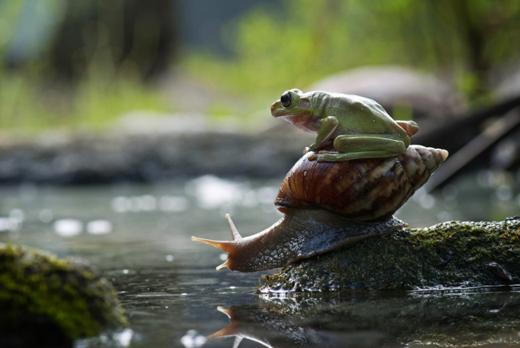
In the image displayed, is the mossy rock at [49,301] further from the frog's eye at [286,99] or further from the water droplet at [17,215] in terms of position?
the water droplet at [17,215]

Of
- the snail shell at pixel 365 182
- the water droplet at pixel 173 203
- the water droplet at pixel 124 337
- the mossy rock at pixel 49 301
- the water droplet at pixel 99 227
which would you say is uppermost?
the water droplet at pixel 173 203

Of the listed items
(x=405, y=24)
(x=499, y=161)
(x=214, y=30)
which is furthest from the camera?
(x=214, y=30)

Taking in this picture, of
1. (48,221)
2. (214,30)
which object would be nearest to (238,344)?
(48,221)

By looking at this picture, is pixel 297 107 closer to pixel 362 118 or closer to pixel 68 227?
pixel 362 118

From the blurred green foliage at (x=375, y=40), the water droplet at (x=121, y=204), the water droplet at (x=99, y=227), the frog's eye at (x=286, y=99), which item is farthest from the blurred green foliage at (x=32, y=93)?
the frog's eye at (x=286, y=99)

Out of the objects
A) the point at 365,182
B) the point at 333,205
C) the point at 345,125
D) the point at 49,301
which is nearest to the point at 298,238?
the point at 333,205

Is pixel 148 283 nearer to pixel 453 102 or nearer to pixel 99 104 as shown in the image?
pixel 453 102

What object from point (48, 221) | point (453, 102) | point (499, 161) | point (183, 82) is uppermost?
point (183, 82)
